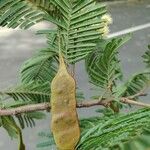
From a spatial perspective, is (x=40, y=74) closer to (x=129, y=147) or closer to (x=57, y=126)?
(x=57, y=126)

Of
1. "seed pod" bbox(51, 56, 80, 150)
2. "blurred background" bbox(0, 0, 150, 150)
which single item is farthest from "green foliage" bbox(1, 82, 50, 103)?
"blurred background" bbox(0, 0, 150, 150)

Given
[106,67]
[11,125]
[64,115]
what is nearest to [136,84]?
[106,67]

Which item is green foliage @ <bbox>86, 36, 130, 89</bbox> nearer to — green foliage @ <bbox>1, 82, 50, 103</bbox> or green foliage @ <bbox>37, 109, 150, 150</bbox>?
green foliage @ <bbox>1, 82, 50, 103</bbox>

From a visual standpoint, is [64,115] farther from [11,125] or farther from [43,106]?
[11,125]

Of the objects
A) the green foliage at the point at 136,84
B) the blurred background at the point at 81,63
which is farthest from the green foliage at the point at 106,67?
the blurred background at the point at 81,63

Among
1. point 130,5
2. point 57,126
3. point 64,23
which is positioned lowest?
point 57,126

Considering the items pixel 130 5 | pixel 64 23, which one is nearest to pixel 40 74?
pixel 64 23

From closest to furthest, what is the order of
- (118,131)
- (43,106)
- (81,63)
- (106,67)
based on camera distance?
(118,131)
(43,106)
(106,67)
(81,63)
